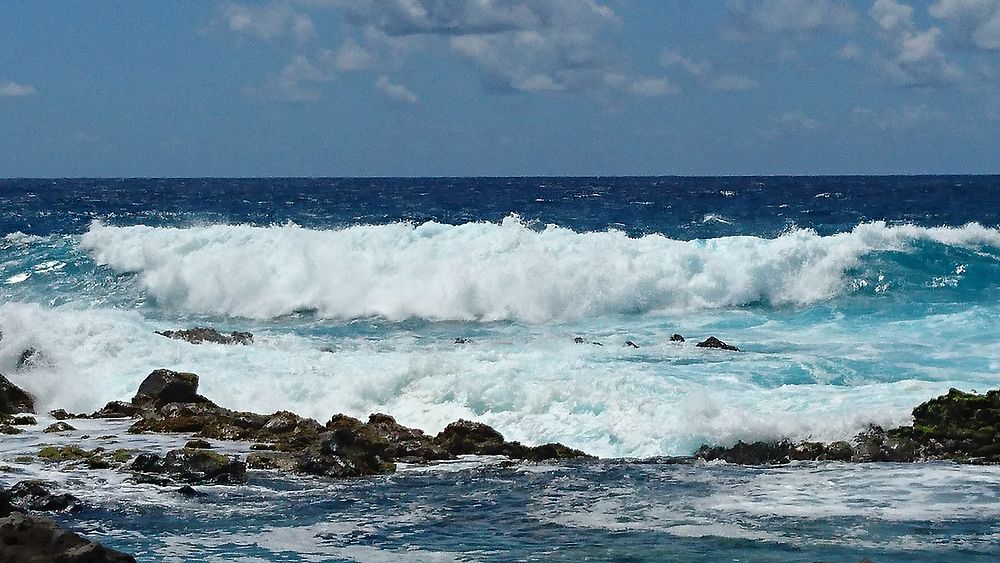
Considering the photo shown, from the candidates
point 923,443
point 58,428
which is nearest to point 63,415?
point 58,428

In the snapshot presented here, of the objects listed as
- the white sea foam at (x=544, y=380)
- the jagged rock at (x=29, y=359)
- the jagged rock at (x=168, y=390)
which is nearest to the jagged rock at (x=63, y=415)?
the jagged rock at (x=168, y=390)

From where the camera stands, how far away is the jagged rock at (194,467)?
15.2 metres

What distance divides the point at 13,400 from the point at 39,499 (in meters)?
7.89

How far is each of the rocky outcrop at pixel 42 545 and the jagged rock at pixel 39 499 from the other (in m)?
4.37

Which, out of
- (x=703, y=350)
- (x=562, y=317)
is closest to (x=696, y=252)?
(x=562, y=317)

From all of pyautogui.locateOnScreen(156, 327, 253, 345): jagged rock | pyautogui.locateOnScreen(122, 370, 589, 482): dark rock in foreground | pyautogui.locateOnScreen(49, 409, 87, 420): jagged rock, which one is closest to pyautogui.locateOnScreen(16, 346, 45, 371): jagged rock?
pyautogui.locateOnScreen(156, 327, 253, 345): jagged rock

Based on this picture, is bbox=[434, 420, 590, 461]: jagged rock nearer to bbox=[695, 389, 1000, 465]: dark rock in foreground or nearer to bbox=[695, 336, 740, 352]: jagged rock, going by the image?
bbox=[695, 389, 1000, 465]: dark rock in foreground

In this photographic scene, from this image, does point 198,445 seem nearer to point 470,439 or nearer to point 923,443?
point 470,439

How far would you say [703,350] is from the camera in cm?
2444

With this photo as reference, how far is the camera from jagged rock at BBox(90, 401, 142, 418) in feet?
65.5

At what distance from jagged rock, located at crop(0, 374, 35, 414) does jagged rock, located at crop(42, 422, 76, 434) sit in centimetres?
168

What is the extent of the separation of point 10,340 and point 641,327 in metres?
14.1

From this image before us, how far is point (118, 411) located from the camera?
2008cm

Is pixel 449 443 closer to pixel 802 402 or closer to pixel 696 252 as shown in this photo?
pixel 802 402
